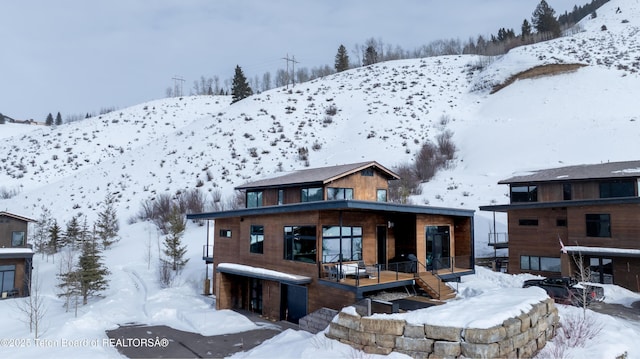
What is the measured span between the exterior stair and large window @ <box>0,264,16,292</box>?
29.9 metres

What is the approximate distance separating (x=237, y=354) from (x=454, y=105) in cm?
6962

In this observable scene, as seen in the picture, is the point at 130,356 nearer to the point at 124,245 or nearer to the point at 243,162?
the point at 124,245

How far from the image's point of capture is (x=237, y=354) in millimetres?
15594

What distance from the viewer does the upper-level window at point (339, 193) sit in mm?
23223

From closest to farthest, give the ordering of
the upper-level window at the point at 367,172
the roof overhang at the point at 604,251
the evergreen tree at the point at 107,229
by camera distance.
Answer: the roof overhang at the point at 604,251 → the upper-level window at the point at 367,172 → the evergreen tree at the point at 107,229

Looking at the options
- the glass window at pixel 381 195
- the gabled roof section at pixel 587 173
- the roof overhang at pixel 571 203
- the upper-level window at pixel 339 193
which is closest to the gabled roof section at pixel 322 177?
the upper-level window at pixel 339 193

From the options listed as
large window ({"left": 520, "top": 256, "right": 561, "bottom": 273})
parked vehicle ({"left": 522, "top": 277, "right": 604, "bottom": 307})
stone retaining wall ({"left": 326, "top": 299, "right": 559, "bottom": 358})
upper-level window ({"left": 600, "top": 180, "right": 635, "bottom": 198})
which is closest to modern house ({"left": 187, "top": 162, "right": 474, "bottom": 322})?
stone retaining wall ({"left": 326, "top": 299, "right": 559, "bottom": 358})

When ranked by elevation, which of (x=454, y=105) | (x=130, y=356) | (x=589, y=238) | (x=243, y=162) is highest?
(x=454, y=105)

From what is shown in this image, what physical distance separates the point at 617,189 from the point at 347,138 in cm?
4358

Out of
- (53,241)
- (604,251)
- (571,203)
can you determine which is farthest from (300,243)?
(53,241)

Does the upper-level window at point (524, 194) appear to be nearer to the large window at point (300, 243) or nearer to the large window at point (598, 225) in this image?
the large window at point (598, 225)

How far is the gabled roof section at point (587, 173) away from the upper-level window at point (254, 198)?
62.3ft

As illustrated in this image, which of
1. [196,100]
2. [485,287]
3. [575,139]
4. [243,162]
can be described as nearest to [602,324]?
[485,287]

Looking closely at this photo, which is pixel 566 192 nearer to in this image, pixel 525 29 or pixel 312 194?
pixel 312 194
